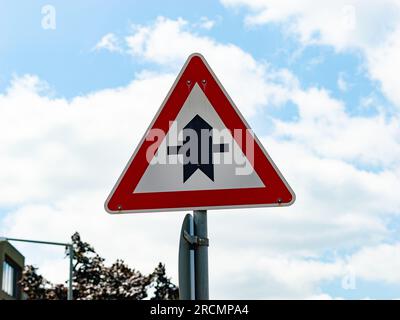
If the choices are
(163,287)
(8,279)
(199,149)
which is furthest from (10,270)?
(199,149)

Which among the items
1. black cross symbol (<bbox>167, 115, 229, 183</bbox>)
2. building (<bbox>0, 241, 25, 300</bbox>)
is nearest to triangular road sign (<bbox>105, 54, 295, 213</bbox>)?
black cross symbol (<bbox>167, 115, 229, 183</bbox>)

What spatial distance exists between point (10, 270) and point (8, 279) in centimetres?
155

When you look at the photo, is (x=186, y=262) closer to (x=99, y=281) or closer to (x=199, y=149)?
(x=199, y=149)

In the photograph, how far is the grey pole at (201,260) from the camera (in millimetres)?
3910

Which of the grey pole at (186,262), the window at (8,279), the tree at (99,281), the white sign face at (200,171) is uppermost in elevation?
the window at (8,279)

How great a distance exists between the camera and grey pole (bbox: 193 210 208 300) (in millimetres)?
3910

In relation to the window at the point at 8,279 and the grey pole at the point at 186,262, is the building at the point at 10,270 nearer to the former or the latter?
the window at the point at 8,279

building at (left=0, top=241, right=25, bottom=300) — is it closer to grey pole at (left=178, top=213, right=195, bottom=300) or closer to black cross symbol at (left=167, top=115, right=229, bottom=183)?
black cross symbol at (left=167, top=115, right=229, bottom=183)

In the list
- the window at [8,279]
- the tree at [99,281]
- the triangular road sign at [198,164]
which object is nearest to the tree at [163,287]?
the tree at [99,281]

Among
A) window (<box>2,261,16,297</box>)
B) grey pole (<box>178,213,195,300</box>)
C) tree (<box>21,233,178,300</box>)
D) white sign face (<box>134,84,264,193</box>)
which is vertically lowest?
grey pole (<box>178,213,195,300</box>)

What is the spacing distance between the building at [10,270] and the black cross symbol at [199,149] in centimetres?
5879
